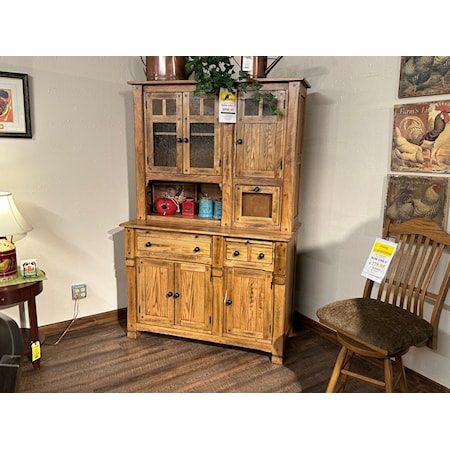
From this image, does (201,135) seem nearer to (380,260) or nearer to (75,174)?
(75,174)

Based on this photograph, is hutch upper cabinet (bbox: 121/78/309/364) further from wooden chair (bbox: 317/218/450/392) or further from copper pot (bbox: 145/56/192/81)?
wooden chair (bbox: 317/218/450/392)

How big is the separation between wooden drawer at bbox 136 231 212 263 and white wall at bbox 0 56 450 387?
56 centimetres

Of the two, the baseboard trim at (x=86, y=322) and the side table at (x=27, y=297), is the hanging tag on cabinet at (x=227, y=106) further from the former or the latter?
the baseboard trim at (x=86, y=322)

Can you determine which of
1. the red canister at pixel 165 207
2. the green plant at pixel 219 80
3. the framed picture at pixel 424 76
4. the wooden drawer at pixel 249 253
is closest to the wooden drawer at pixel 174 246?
the wooden drawer at pixel 249 253

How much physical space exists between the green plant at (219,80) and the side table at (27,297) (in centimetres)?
158

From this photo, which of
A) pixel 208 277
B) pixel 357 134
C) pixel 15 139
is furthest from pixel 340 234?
pixel 15 139

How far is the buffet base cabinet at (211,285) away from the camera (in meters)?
2.51

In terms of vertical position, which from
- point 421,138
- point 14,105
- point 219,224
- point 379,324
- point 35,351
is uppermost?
point 14,105

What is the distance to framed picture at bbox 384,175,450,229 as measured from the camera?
211cm

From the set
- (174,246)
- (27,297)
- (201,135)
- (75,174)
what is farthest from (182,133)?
(27,297)

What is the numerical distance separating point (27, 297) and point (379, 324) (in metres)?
1.98

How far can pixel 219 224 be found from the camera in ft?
8.95

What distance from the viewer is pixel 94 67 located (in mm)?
2861

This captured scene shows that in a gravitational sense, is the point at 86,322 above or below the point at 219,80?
below
